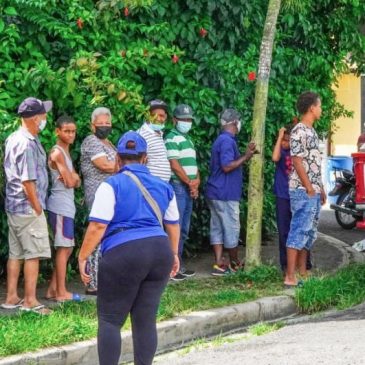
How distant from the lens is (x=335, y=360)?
6824 millimetres

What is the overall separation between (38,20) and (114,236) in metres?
4.10

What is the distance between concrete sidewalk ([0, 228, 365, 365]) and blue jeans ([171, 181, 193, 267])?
1.52ft

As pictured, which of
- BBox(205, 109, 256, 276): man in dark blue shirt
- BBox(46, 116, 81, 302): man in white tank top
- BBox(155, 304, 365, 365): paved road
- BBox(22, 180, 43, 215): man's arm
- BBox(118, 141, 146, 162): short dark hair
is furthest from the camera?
BBox(205, 109, 256, 276): man in dark blue shirt

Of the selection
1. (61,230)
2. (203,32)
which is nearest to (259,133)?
(203,32)

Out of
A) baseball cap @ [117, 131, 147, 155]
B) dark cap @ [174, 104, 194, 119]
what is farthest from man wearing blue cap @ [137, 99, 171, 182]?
baseball cap @ [117, 131, 147, 155]

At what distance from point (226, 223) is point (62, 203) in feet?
7.01

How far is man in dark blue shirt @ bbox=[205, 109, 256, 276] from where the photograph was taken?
33.5ft

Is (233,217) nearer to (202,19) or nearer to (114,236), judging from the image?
(202,19)

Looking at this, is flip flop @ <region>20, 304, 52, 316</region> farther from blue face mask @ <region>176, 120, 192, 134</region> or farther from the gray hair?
blue face mask @ <region>176, 120, 192, 134</region>

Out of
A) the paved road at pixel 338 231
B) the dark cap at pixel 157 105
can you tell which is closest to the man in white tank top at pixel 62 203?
the dark cap at pixel 157 105

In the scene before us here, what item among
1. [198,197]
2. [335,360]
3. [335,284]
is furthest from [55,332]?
[198,197]

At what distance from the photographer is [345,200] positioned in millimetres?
14758

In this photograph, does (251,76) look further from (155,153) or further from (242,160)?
(155,153)

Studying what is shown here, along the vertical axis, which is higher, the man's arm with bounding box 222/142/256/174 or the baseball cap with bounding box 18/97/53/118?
the baseball cap with bounding box 18/97/53/118
